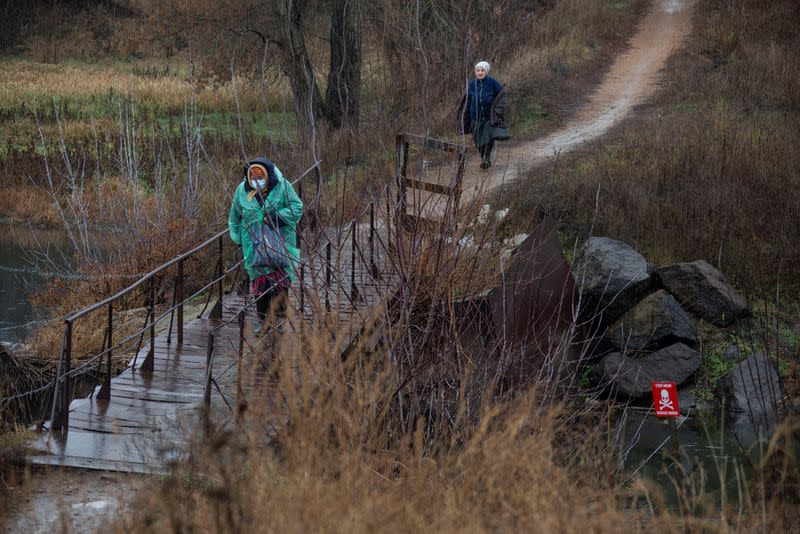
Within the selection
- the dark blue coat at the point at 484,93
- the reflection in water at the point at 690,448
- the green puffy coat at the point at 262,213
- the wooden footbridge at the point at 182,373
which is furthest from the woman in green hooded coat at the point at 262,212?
the dark blue coat at the point at 484,93

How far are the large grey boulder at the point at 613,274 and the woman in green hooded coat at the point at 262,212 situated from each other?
19.2 ft

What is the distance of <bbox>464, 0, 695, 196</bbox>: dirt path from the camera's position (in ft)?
57.6

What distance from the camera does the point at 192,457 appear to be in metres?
4.38

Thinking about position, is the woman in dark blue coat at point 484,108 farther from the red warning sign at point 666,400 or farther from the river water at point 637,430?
the red warning sign at point 666,400

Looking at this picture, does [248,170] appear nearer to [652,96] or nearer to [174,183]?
[174,183]

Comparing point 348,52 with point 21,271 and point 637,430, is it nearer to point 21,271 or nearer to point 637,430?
point 21,271

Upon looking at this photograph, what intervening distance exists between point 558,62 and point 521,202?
1054cm

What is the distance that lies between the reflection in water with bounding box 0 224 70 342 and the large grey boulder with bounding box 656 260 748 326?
30.3ft

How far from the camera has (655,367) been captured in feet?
44.4

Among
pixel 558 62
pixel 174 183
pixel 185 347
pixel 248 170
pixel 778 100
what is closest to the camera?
pixel 248 170

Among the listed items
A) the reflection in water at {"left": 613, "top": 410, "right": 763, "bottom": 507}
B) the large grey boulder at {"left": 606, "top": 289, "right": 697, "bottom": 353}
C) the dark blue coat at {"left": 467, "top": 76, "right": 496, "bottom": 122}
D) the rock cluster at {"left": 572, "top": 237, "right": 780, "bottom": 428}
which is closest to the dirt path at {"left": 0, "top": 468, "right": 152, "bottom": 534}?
the reflection in water at {"left": 613, "top": 410, "right": 763, "bottom": 507}

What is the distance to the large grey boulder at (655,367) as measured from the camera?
524 inches

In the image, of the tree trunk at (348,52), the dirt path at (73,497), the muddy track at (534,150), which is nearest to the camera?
the dirt path at (73,497)

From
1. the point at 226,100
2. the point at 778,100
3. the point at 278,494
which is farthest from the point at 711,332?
the point at 226,100
